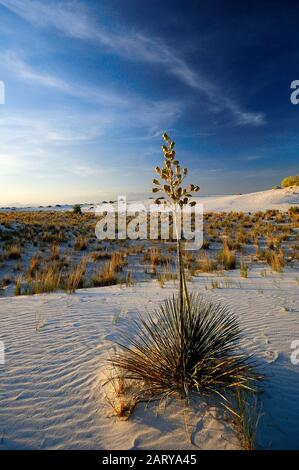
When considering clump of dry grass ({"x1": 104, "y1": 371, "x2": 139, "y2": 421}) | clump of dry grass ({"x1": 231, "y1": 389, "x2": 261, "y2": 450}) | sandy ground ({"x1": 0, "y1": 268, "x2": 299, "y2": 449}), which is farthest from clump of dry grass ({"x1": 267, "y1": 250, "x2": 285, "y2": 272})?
clump of dry grass ({"x1": 104, "y1": 371, "x2": 139, "y2": 421})

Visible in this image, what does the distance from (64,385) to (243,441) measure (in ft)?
5.34

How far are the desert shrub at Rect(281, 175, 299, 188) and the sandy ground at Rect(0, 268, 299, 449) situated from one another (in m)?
37.8

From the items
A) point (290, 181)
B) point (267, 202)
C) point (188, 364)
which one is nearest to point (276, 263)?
point (188, 364)

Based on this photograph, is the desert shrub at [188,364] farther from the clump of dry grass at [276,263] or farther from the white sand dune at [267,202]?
the white sand dune at [267,202]

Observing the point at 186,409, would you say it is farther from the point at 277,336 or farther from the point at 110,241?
the point at 110,241

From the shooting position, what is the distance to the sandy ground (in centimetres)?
198

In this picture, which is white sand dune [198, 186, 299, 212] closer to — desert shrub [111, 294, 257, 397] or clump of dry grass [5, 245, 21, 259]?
clump of dry grass [5, 245, 21, 259]

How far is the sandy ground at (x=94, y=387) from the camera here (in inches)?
77.9

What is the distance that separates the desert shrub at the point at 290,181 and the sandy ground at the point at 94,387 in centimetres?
3785

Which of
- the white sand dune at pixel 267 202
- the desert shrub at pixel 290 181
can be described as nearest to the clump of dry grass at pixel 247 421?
the white sand dune at pixel 267 202

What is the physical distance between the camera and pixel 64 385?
2641 millimetres

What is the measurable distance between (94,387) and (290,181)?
4237 centimetres

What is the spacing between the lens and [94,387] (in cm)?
262
